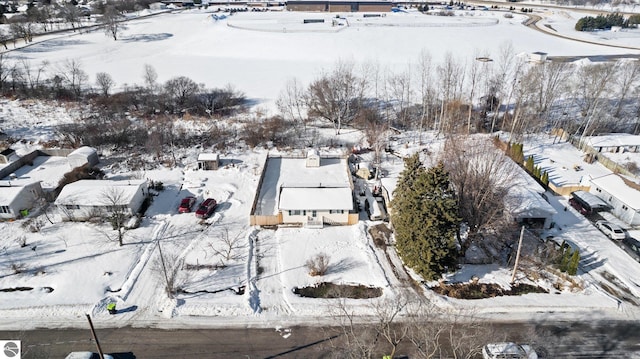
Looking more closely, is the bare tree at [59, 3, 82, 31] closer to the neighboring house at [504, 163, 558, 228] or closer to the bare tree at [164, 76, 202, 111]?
the bare tree at [164, 76, 202, 111]

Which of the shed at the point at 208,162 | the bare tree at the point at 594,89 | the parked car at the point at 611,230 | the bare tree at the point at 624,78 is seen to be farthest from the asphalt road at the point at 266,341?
the bare tree at the point at 624,78

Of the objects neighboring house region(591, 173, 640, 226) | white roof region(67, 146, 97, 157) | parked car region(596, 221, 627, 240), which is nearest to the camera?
parked car region(596, 221, 627, 240)

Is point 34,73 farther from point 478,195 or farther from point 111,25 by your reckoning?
point 478,195

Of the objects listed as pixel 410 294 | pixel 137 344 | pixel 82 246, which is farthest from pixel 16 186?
pixel 410 294

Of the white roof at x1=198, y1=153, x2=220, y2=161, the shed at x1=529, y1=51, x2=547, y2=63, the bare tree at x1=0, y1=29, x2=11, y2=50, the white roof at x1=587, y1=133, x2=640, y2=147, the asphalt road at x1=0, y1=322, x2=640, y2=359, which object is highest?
the bare tree at x1=0, y1=29, x2=11, y2=50

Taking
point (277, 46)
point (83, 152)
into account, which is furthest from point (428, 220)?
point (277, 46)

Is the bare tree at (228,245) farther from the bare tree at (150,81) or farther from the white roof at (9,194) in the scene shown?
the bare tree at (150,81)

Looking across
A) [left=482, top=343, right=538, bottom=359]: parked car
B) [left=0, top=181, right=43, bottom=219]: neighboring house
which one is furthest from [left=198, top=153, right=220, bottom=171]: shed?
[left=482, top=343, right=538, bottom=359]: parked car
